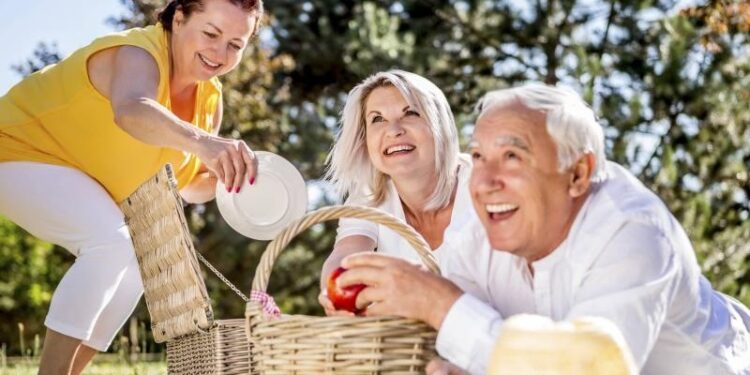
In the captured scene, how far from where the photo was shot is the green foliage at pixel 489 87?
417 inches

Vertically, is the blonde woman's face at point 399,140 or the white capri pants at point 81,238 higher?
the blonde woman's face at point 399,140

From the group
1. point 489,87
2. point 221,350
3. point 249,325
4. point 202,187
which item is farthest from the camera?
point 489,87

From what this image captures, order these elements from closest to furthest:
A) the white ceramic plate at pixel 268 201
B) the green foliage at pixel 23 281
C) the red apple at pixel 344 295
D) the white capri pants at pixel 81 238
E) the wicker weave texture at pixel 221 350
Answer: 1. the red apple at pixel 344 295
2. the wicker weave texture at pixel 221 350
3. the white capri pants at pixel 81 238
4. the white ceramic plate at pixel 268 201
5. the green foliage at pixel 23 281

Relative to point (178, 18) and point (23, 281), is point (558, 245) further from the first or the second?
point (23, 281)

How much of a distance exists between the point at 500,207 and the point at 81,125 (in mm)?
1819

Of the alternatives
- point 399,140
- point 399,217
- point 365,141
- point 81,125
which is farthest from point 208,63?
point 399,217

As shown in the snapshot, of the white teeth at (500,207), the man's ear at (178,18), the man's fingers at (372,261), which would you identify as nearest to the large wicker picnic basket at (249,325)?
the man's fingers at (372,261)

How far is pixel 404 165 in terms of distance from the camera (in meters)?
3.36

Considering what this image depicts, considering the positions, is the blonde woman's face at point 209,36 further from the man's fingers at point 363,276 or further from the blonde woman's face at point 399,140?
the man's fingers at point 363,276

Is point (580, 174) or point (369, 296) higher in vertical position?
point (580, 174)

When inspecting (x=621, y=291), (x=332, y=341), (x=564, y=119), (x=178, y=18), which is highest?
(x=178, y=18)

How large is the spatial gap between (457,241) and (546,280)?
0.98ft

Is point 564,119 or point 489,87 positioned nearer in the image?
point 564,119

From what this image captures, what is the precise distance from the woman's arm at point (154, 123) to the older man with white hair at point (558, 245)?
0.78m
